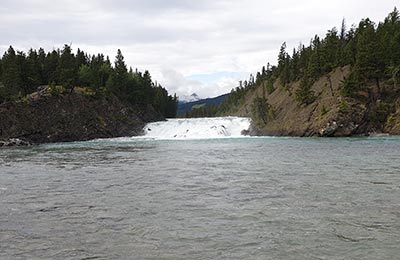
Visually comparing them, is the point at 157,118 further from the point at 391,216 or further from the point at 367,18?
the point at 391,216

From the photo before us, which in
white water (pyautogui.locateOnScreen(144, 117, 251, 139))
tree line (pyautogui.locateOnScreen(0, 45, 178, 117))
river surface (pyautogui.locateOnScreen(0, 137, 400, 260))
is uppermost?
tree line (pyautogui.locateOnScreen(0, 45, 178, 117))

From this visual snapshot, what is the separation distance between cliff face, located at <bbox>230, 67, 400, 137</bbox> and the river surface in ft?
170

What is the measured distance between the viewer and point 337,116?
3024 inches

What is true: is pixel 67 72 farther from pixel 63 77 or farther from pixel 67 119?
pixel 67 119

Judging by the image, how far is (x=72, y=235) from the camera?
12695 mm

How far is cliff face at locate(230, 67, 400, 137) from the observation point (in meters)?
76.6

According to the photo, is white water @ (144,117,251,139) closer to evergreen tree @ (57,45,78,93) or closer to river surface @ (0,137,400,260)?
evergreen tree @ (57,45,78,93)

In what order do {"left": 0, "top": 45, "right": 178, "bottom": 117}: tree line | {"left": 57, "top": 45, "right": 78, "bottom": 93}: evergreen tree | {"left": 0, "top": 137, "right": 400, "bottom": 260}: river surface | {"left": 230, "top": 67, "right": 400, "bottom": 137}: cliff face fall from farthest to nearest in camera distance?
{"left": 57, "top": 45, "right": 78, "bottom": 93}: evergreen tree, {"left": 0, "top": 45, "right": 178, "bottom": 117}: tree line, {"left": 230, "top": 67, "right": 400, "bottom": 137}: cliff face, {"left": 0, "top": 137, "right": 400, "bottom": 260}: river surface

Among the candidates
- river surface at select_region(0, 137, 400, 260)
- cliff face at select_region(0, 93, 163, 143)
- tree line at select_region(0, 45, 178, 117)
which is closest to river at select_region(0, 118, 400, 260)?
river surface at select_region(0, 137, 400, 260)

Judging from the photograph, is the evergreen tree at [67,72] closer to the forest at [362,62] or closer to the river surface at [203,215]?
the forest at [362,62]

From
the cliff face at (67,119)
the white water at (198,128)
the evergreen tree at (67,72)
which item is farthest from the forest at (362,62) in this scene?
the evergreen tree at (67,72)

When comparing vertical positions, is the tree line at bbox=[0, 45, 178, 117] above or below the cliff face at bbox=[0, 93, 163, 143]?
above

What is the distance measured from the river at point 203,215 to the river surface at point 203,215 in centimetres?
4

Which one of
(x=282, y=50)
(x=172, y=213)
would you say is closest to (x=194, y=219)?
(x=172, y=213)
